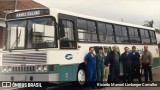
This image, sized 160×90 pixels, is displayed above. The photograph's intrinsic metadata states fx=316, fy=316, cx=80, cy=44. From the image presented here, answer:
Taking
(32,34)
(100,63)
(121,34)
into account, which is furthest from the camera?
(121,34)

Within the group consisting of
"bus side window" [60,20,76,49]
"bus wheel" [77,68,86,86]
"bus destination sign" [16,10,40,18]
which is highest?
"bus destination sign" [16,10,40,18]

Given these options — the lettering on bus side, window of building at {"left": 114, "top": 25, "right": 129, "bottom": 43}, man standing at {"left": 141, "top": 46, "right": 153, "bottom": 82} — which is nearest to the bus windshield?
the lettering on bus side

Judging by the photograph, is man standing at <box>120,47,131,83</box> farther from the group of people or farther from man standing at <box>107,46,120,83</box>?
man standing at <box>107,46,120,83</box>

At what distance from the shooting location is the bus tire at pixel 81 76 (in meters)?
12.6

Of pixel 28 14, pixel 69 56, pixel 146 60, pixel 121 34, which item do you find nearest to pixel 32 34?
pixel 28 14

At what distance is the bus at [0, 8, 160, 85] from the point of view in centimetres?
1108

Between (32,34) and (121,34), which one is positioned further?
(121,34)

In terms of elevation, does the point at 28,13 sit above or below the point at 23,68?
above

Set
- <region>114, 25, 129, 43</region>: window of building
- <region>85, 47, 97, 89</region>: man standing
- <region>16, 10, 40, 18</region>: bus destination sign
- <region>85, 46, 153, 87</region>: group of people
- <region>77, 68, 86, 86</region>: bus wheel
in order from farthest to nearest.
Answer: <region>114, 25, 129, 43</region>: window of building → <region>77, 68, 86, 86</region>: bus wheel → <region>85, 46, 153, 87</region>: group of people → <region>85, 47, 97, 89</region>: man standing → <region>16, 10, 40, 18</region>: bus destination sign

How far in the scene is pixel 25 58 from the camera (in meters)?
11.4

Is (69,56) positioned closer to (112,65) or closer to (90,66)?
(90,66)

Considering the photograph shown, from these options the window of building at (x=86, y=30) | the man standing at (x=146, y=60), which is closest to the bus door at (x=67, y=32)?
the window of building at (x=86, y=30)

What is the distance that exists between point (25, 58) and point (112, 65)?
399cm

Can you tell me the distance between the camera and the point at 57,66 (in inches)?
440
